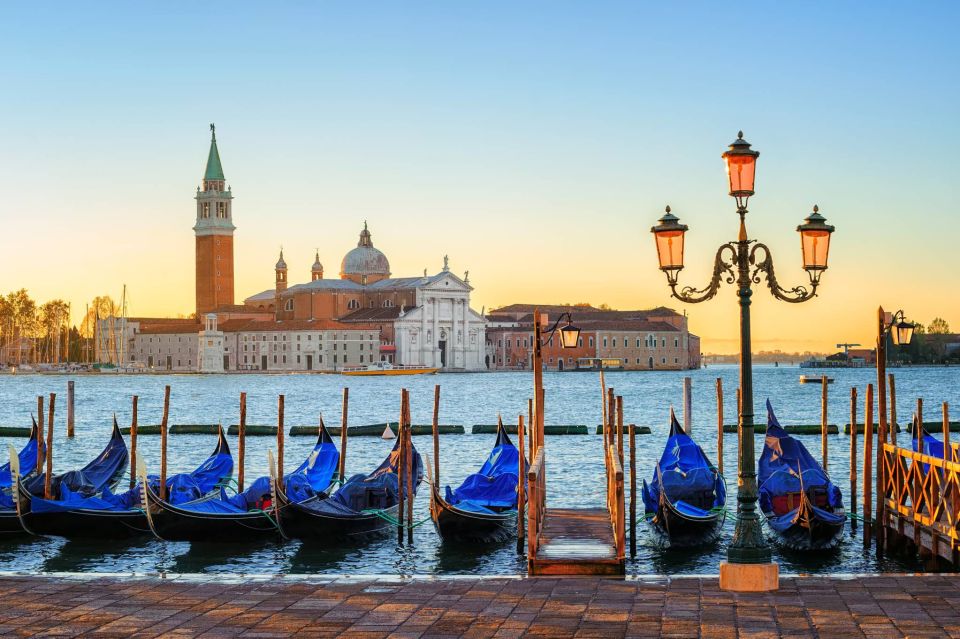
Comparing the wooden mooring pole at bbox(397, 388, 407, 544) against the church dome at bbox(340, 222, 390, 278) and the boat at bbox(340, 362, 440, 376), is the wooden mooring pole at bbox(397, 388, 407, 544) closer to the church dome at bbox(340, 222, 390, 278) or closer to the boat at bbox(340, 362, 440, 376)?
the boat at bbox(340, 362, 440, 376)

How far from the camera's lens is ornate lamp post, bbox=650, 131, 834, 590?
664 cm

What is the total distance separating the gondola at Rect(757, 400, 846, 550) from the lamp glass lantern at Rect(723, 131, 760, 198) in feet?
17.7

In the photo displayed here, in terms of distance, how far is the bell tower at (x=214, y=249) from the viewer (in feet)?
297

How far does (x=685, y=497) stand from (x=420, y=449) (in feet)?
40.3

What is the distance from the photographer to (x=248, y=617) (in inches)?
238

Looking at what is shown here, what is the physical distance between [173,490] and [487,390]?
48454 mm

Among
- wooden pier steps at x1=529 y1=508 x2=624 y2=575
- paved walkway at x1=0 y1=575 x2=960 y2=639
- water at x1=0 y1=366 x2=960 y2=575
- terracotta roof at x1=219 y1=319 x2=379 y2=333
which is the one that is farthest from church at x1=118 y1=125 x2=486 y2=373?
paved walkway at x1=0 y1=575 x2=960 y2=639

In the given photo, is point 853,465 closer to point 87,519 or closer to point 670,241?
point 670,241

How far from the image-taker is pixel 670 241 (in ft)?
22.4

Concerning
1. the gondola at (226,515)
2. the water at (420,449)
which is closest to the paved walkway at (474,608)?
the water at (420,449)

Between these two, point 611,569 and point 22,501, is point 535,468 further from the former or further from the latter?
point 22,501

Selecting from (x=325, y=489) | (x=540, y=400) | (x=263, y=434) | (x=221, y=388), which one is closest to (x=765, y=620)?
(x=540, y=400)

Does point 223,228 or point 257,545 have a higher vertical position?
point 223,228

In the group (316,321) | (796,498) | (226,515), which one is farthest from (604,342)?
(226,515)
